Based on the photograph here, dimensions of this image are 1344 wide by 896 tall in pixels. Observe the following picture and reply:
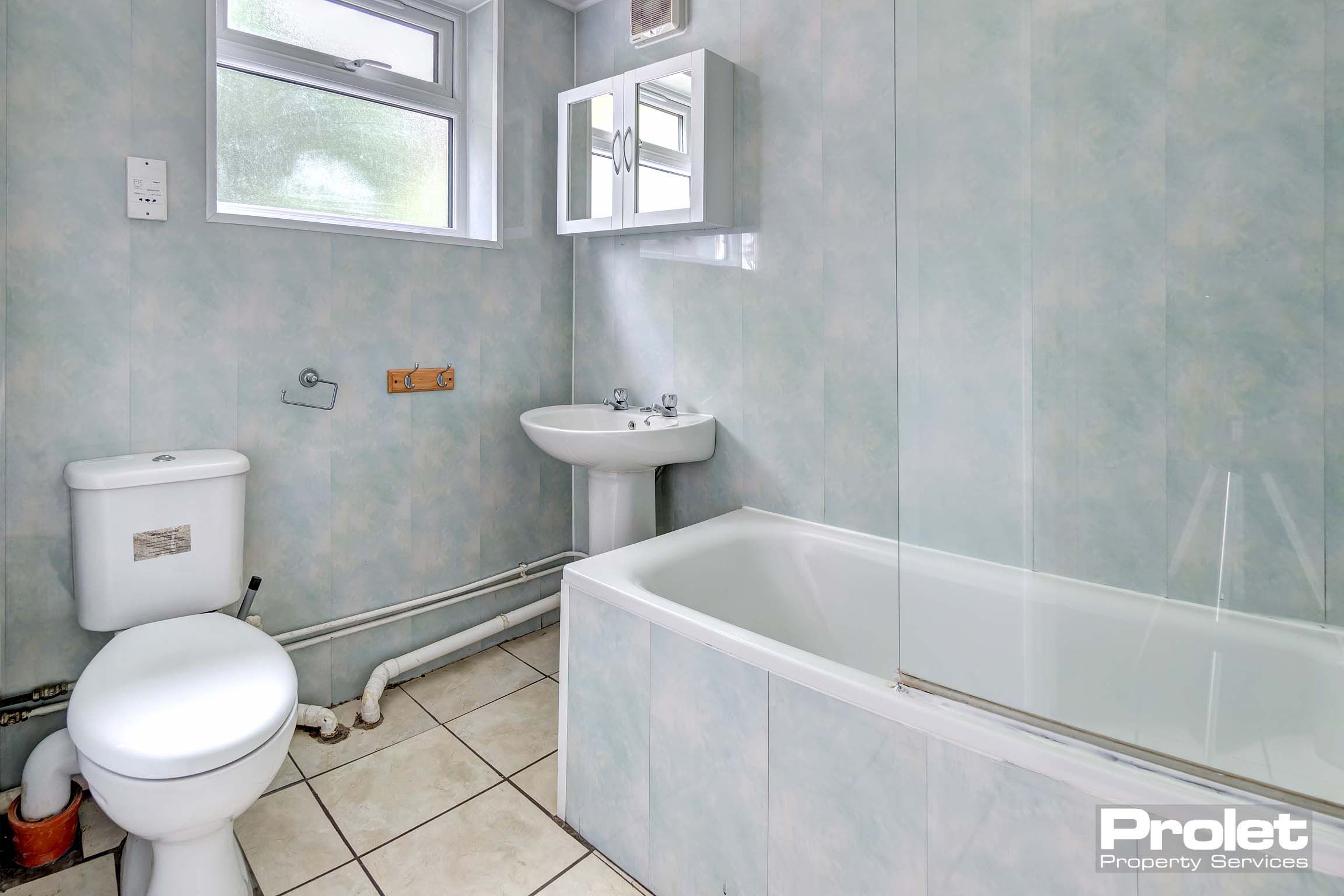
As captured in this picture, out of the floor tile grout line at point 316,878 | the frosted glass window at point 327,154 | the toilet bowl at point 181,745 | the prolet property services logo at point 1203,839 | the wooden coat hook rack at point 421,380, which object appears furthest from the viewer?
the wooden coat hook rack at point 421,380

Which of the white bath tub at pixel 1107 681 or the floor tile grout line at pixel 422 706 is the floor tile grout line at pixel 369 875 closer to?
the floor tile grout line at pixel 422 706

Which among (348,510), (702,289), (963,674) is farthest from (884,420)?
(348,510)

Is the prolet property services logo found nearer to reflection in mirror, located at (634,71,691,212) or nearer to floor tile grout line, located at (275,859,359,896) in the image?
floor tile grout line, located at (275,859,359,896)

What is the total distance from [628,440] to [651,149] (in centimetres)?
95


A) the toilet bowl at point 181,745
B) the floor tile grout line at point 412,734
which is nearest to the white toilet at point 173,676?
the toilet bowl at point 181,745

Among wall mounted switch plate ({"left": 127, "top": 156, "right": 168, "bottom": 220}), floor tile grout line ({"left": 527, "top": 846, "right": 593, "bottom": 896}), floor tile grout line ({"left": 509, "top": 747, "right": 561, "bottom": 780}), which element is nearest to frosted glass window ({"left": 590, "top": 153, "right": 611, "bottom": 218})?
wall mounted switch plate ({"left": 127, "top": 156, "right": 168, "bottom": 220})

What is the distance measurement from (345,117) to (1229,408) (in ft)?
8.05

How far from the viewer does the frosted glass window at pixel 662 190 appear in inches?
83.5

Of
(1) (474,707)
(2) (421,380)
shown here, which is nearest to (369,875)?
(1) (474,707)

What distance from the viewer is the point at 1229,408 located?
0.93m

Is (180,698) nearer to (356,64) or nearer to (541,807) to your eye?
(541,807)

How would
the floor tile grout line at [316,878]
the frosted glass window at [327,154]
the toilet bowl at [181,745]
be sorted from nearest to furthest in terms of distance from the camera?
1. the toilet bowl at [181,745]
2. the floor tile grout line at [316,878]
3. the frosted glass window at [327,154]

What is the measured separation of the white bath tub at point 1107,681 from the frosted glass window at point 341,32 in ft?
6.84

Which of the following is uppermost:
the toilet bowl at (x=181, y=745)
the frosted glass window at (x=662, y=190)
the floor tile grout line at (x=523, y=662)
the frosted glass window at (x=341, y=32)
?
the frosted glass window at (x=341, y=32)
